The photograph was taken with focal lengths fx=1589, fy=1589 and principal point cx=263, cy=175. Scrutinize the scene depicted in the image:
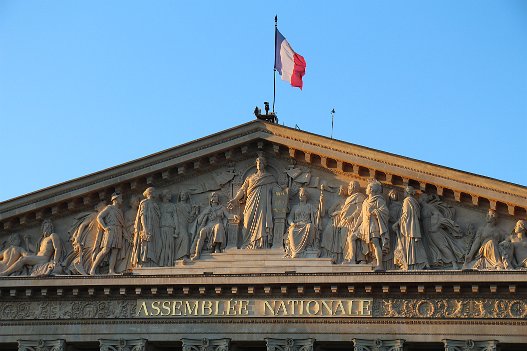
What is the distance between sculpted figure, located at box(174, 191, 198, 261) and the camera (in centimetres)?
4372

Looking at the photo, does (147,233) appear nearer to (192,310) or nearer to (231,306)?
(192,310)

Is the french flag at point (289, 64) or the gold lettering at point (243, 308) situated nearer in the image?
the gold lettering at point (243, 308)

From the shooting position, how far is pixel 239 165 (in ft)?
146

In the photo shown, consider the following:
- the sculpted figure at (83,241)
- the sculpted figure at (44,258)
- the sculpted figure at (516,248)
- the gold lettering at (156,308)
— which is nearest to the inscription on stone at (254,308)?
the gold lettering at (156,308)

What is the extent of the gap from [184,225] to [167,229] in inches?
19.2

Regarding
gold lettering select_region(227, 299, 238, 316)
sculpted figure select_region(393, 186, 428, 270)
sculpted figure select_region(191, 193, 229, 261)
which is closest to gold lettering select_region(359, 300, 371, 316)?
sculpted figure select_region(393, 186, 428, 270)

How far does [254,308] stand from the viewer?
42.6 m

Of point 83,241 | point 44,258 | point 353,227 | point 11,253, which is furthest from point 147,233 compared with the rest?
point 353,227

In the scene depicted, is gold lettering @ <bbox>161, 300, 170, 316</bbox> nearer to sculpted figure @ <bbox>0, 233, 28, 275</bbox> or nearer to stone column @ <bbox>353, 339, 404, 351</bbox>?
sculpted figure @ <bbox>0, 233, 28, 275</bbox>

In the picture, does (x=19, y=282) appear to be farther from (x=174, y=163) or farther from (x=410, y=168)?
(x=410, y=168)

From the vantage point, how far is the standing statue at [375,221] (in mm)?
42344

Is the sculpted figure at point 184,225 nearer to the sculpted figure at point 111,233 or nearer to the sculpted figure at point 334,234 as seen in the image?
the sculpted figure at point 111,233

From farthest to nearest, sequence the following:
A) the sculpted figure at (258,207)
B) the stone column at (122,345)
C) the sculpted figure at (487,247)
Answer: the sculpted figure at (258,207), the stone column at (122,345), the sculpted figure at (487,247)

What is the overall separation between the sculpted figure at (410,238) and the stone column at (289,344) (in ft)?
10.5
